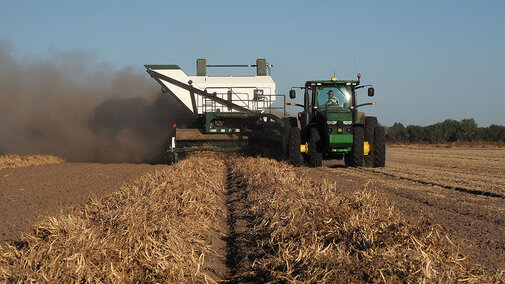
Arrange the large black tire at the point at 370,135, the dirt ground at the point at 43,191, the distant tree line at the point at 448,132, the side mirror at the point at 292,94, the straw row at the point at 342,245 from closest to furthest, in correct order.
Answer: the straw row at the point at 342,245 → the dirt ground at the point at 43,191 → the side mirror at the point at 292,94 → the large black tire at the point at 370,135 → the distant tree line at the point at 448,132

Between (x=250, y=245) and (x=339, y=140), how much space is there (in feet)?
32.1

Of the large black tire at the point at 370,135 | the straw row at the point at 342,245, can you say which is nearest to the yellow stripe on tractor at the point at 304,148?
Result: the large black tire at the point at 370,135

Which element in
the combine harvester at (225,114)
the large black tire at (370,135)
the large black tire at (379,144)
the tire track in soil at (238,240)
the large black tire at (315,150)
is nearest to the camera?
the tire track in soil at (238,240)

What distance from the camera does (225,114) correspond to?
19984mm

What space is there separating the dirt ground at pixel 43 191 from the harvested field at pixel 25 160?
3196mm

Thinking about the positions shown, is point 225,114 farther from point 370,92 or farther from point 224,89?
point 370,92

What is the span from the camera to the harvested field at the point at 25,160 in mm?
20297

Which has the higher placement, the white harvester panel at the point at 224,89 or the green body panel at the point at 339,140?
the white harvester panel at the point at 224,89

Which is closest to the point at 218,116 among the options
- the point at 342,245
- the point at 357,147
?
the point at 357,147

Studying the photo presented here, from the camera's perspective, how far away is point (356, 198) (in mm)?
7590

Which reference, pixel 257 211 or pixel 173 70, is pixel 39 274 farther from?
pixel 173 70

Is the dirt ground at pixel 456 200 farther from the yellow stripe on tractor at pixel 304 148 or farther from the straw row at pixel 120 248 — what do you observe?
the straw row at pixel 120 248

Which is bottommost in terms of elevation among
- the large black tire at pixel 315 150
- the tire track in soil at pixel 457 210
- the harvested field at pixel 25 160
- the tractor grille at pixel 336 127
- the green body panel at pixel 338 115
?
the tire track in soil at pixel 457 210

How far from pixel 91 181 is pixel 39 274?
9.54 meters
